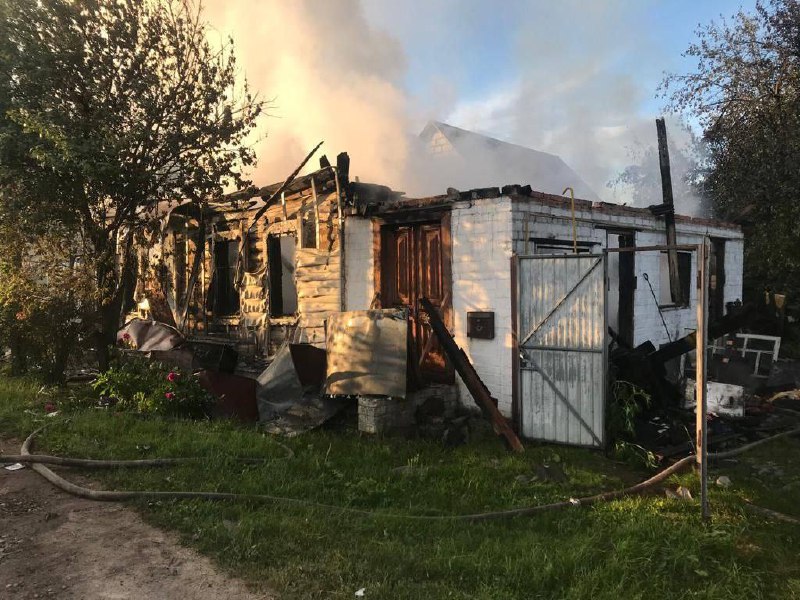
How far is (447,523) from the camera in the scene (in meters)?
4.37

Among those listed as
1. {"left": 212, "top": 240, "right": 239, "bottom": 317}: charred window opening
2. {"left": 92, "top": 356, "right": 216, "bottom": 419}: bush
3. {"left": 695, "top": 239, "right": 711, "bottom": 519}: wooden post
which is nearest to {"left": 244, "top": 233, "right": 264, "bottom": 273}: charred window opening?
{"left": 212, "top": 240, "right": 239, "bottom": 317}: charred window opening

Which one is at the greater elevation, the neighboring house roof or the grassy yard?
the neighboring house roof

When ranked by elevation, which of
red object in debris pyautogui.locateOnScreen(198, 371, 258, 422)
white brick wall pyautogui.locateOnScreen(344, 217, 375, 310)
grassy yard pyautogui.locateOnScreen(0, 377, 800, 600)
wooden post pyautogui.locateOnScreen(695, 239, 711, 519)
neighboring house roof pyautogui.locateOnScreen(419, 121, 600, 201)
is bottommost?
grassy yard pyautogui.locateOnScreen(0, 377, 800, 600)

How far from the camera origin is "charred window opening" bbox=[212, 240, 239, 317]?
1209 centimetres

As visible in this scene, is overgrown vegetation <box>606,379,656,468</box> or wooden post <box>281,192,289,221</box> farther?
wooden post <box>281,192,289,221</box>

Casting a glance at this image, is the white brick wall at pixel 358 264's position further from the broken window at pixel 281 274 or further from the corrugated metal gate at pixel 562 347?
the corrugated metal gate at pixel 562 347

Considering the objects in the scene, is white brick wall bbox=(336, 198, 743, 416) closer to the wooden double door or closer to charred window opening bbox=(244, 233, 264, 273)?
the wooden double door

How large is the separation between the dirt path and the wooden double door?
4.70 meters

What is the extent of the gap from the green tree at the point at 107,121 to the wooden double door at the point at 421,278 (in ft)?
12.0

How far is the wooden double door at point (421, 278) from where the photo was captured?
26.6 ft

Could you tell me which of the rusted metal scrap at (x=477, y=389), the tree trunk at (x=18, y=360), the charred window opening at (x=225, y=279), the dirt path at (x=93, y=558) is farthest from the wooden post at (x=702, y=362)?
the tree trunk at (x=18, y=360)

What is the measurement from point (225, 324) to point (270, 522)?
8.24 meters

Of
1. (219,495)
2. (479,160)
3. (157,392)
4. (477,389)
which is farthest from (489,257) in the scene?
(479,160)

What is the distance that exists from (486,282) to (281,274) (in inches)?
203
